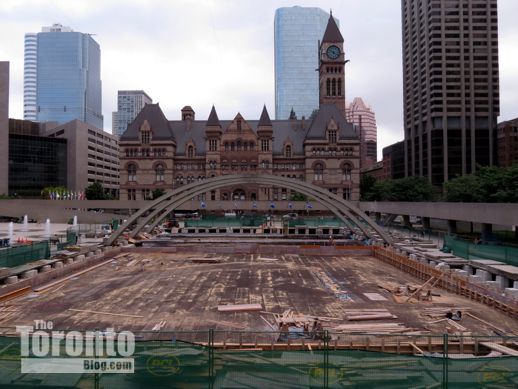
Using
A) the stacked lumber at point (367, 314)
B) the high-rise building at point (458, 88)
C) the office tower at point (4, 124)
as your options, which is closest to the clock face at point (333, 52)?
the high-rise building at point (458, 88)

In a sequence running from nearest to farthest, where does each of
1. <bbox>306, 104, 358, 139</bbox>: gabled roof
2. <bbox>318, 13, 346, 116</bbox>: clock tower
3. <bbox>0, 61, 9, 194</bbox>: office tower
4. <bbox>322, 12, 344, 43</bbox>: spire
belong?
<bbox>306, 104, 358, 139</bbox>: gabled roof < <bbox>0, 61, 9, 194</bbox>: office tower < <bbox>318, 13, 346, 116</bbox>: clock tower < <bbox>322, 12, 344, 43</bbox>: spire

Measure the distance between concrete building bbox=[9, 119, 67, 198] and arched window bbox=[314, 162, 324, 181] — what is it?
80.9 m

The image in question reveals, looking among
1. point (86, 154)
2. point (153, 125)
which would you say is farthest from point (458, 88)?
point (86, 154)

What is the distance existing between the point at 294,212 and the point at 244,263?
2360 inches

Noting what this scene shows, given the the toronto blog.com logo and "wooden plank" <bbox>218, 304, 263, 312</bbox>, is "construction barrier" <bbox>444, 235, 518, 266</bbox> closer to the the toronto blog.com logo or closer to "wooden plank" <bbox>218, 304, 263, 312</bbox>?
"wooden plank" <bbox>218, 304, 263, 312</bbox>

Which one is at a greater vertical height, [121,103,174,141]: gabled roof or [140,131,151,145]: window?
[121,103,174,141]: gabled roof

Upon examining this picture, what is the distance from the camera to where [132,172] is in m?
103

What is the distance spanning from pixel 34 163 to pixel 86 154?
669 inches

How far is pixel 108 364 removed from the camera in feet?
34.7

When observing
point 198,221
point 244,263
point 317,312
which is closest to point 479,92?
point 198,221

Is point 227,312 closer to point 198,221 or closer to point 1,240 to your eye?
point 1,240

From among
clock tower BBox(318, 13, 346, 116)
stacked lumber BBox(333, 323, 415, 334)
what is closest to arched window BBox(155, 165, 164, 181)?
clock tower BBox(318, 13, 346, 116)

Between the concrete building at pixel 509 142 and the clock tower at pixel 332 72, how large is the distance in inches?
2152

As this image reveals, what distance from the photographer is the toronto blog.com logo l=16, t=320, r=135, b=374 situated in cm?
1030
